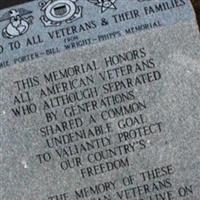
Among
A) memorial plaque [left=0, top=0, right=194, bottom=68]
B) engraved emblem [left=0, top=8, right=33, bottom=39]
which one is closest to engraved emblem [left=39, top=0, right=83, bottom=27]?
memorial plaque [left=0, top=0, right=194, bottom=68]

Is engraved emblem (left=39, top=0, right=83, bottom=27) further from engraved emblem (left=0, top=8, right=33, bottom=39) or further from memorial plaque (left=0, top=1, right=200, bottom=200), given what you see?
memorial plaque (left=0, top=1, right=200, bottom=200)

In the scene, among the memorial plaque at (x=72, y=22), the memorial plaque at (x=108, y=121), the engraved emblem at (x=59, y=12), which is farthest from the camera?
the engraved emblem at (x=59, y=12)

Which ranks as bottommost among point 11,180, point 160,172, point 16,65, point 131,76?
point 160,172

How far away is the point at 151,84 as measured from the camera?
4496mm

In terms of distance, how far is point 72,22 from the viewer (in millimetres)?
4629

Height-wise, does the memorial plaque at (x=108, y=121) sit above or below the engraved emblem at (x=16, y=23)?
below

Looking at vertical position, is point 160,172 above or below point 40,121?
below

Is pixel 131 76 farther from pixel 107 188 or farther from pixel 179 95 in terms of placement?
pixel 107 188

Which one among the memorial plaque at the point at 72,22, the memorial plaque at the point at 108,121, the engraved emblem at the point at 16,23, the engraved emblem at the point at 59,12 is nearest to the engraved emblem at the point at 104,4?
the memorial plaque at the point at 72,22

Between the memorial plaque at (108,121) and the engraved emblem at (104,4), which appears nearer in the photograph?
the memorial plaque at (108,121)

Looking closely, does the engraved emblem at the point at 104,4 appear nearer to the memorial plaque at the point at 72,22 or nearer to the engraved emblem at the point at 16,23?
the memorial plaque at the point at 72,22

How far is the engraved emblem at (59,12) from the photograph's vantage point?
4.64 m

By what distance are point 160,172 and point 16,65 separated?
1.35m

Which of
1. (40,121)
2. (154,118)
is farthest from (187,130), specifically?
(40,121)
